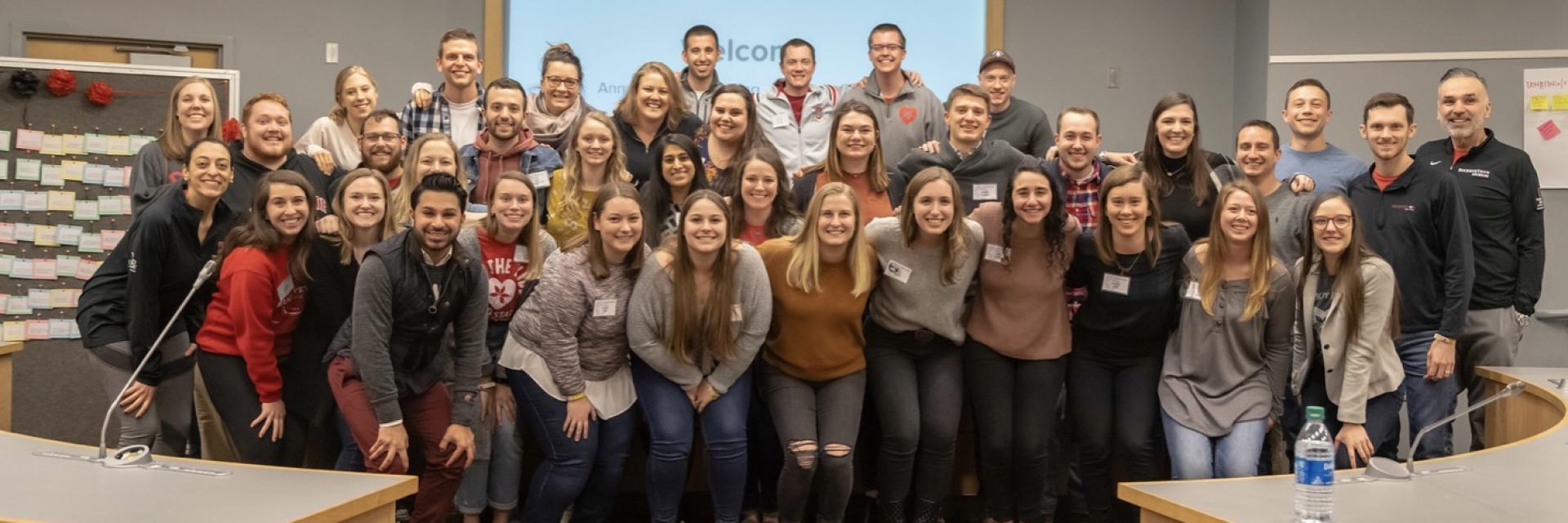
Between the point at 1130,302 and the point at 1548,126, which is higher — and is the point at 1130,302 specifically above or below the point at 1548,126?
below

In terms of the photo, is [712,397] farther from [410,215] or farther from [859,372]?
[410,215]

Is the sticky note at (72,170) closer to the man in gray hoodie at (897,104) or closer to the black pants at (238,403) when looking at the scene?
the black pants at (238,403)

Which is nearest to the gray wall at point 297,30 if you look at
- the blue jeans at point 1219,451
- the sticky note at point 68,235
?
the sticky note at point 68,235

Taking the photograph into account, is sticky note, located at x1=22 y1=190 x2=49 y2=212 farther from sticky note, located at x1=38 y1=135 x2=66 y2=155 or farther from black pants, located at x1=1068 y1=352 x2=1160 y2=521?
black pants, located at x1=1068 y1=352 x2=1160 y2=521

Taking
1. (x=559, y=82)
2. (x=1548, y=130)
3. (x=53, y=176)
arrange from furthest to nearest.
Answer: (x=1548, y=130)
(x=53, y=176)
(x=559, y=82)

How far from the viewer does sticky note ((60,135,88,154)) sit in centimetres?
527

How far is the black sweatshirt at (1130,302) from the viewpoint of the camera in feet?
11.7

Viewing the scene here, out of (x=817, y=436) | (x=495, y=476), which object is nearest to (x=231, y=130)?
(x=495, y=476)

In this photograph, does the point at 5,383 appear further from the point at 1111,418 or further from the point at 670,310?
the point at 1111,418

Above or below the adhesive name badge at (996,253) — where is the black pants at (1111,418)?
below

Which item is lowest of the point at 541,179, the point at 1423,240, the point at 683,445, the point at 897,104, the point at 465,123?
the point at 683,445

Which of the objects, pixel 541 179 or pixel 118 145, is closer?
pixel 541 179

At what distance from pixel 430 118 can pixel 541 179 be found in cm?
74

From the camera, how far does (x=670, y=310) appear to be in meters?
3.48
